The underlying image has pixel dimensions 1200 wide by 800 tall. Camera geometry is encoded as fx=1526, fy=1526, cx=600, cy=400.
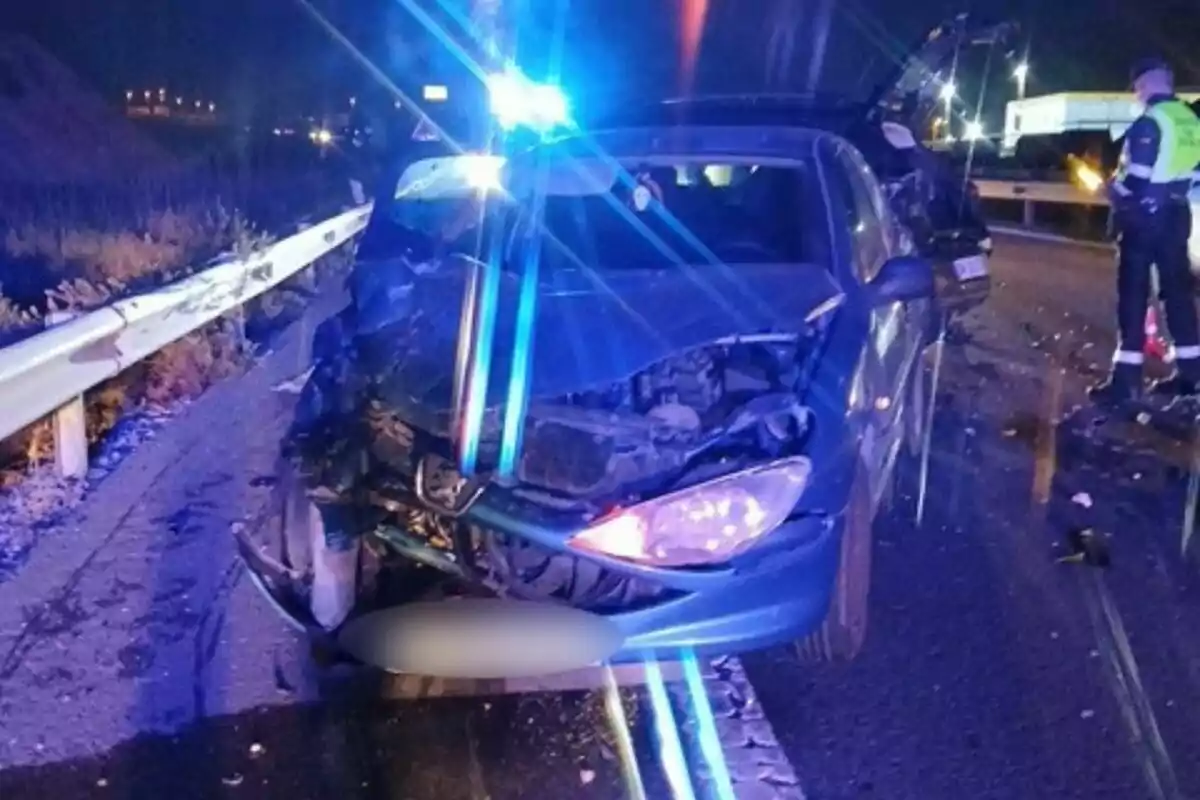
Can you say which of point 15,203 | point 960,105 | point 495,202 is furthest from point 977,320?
point 15,203

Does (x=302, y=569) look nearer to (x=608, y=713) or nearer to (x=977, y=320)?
(x=608, y=713)

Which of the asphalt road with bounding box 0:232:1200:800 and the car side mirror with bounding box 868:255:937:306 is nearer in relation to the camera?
the asphalt road with bounding box 0:232:1200:800

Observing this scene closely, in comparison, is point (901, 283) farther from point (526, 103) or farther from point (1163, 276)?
point (1163, 276)

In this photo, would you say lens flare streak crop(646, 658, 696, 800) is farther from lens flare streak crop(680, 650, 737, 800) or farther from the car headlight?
the car headlight

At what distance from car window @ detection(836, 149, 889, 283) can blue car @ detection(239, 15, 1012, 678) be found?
0.03m

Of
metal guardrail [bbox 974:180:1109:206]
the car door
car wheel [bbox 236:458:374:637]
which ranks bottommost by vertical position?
car wheel [bbox 236:458:374:637]

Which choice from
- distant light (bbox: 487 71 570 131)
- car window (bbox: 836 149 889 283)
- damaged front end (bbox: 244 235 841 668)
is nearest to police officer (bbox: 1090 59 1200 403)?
car window (bbox: 836 149 889 283)

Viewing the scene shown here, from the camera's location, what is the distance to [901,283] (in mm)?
5137

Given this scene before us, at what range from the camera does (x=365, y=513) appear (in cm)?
425

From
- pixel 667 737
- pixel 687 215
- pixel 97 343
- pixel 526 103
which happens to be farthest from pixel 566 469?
pixel 97 343

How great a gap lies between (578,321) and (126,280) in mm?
7591

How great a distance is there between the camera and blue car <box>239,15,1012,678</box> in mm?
3992

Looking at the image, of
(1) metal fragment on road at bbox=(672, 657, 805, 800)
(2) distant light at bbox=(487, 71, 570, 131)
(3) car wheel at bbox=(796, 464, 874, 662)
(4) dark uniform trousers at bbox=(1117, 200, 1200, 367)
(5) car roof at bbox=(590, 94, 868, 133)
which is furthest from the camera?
(4) dark uniform trousers at bbox=(1117, 200, 1200, 367)

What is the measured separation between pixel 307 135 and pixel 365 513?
36.7 meters
